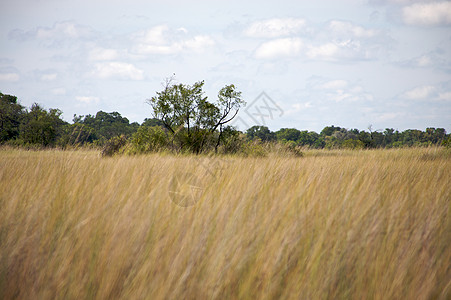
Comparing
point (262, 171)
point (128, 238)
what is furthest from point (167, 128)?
point (128, 238)

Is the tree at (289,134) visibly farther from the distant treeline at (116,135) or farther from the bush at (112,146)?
the bush at (112,146)

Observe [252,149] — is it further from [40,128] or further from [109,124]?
[109,124]

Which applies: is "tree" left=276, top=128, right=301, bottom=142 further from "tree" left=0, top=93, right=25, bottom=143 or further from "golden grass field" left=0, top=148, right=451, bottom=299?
"golden grass field" left=0, top=148, right=451, bottom=299

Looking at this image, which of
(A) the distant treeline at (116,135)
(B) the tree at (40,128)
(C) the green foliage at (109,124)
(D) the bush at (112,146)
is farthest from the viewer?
(C) the green foliage at (109,124)

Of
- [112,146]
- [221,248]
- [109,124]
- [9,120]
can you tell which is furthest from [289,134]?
[221,248]

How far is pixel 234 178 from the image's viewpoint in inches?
152

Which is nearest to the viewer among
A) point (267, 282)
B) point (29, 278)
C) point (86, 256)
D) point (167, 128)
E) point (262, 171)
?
point (267, 282)

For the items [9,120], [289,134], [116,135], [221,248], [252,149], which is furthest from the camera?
[289,134]

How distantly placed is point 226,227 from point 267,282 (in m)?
0.61

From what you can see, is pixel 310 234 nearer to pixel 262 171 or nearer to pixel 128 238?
pixel 128 238

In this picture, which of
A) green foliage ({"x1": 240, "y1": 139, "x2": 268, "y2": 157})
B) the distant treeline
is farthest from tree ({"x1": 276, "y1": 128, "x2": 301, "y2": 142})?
green foliage ({"x1": 240, "y1": 139, "x2": 268, "y2": 157})

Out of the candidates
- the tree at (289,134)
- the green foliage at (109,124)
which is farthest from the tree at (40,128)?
the tree at (289,134)

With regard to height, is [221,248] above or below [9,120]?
below

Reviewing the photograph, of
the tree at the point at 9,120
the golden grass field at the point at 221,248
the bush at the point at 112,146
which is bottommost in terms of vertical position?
the golden grass field at the point at 221,248
